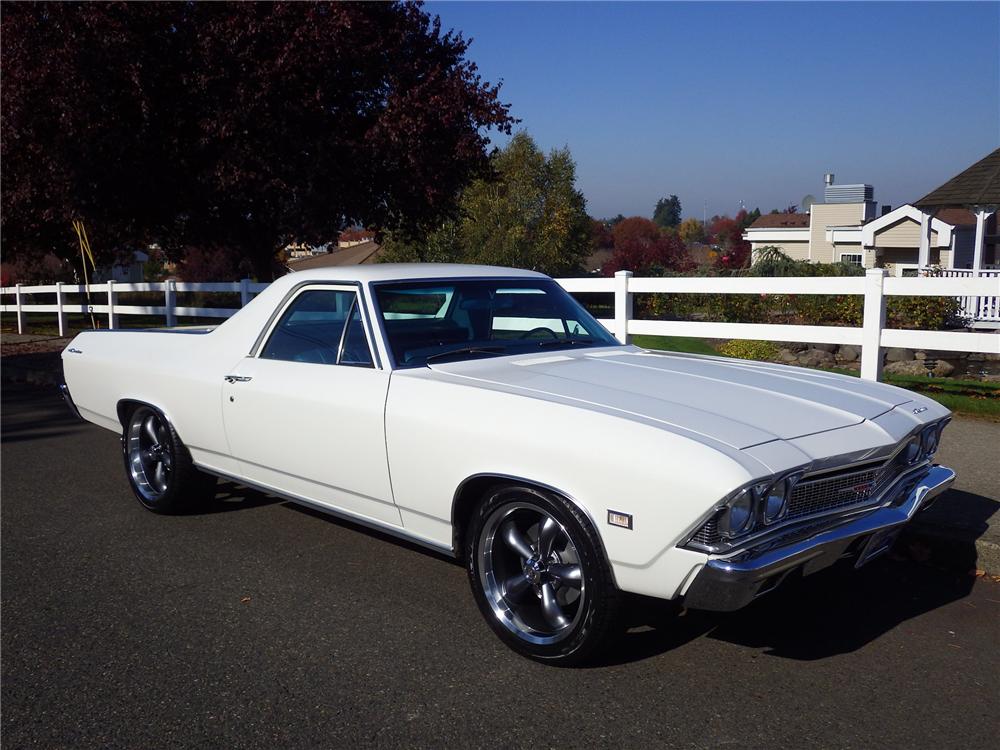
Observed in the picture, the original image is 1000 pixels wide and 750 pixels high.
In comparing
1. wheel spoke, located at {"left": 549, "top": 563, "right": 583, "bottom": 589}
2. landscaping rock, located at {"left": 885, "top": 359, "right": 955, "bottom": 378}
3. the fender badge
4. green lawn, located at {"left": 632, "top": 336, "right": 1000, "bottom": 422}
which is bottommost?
landscaping rock, located at {"left": 885, "top": 359, "right": 955, "bottom": 378}

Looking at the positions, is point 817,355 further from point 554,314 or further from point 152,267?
point 152,267

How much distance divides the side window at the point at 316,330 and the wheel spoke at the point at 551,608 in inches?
55.5

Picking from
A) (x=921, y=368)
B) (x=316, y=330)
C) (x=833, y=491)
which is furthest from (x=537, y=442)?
(x=921, y=368)

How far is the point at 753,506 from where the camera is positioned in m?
3.14

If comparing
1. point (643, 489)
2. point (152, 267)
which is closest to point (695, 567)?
point (643, 489)

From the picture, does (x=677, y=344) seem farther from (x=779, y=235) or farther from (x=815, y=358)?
(x=779, y=235)

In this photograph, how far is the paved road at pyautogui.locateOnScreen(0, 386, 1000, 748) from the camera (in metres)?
3.12

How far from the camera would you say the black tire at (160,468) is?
558cm

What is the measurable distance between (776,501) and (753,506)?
142 millimetres

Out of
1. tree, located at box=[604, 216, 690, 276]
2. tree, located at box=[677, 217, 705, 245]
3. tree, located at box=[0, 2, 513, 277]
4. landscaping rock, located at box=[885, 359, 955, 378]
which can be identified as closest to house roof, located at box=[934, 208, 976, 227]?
tree, located at box=[604, 216, 690, 276]

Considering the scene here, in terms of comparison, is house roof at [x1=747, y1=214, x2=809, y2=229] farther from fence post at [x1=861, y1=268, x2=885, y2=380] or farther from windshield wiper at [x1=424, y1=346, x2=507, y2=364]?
windshield wiper at [x1=424, y1=346, x2=507, y2=364]

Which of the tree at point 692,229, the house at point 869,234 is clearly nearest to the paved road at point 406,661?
the house at point 869,234

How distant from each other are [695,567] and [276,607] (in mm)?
2074

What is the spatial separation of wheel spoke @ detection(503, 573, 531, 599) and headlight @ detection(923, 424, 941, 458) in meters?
1.87
